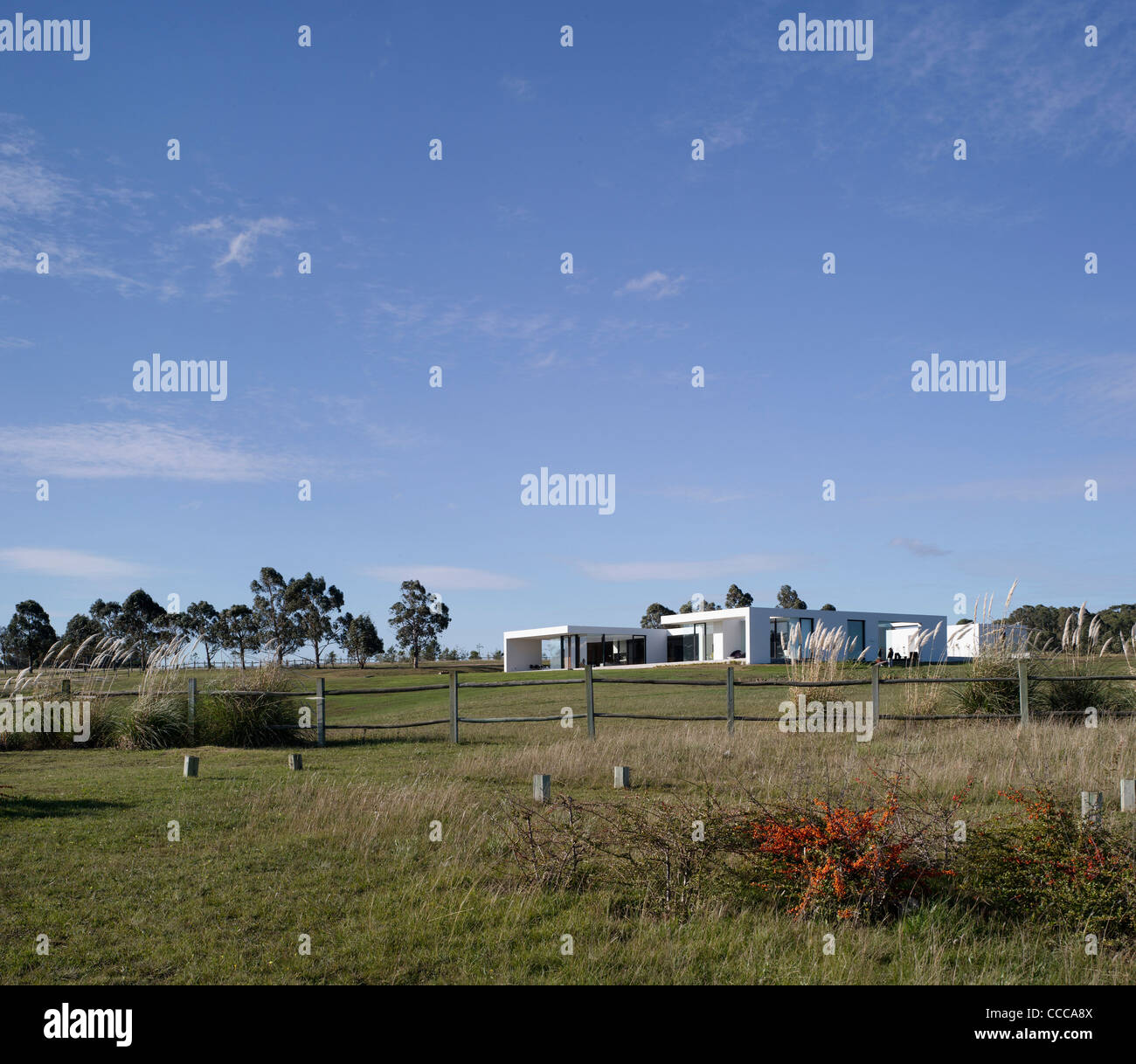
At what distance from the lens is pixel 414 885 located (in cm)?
639

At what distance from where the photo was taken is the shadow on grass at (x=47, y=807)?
9.00 meters

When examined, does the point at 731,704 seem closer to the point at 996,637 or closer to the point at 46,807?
the point at 996,637

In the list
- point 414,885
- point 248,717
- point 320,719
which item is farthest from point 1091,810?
point 248,717

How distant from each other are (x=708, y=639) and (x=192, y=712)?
39739 millimetres

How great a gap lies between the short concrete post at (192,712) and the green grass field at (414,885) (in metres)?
2.40

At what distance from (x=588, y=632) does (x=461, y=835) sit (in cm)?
4651

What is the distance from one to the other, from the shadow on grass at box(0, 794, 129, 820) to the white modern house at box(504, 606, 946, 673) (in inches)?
1434

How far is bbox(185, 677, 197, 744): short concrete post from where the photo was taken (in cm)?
1534

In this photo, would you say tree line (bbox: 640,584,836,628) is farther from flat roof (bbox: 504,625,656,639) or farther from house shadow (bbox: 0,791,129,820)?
house shadow (bbox: 0,791,129,820)

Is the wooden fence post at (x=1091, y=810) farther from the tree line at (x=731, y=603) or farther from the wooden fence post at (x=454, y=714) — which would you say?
A: the tree line at (x=731, y=603)

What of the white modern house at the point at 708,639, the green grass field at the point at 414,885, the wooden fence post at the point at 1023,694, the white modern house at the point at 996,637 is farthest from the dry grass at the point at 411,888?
the white modern house at the point at 708,639

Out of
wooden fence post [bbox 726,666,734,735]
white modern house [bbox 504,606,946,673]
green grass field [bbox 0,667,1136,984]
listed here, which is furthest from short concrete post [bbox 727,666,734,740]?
white modern house [bbox 504,606,946,673]
